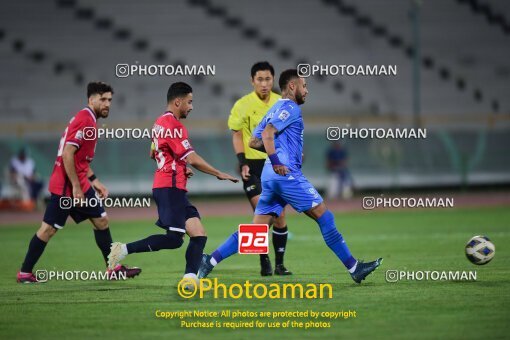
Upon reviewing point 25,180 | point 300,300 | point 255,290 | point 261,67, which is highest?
point 25,180

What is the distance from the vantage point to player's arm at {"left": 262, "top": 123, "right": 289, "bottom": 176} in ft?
33.7

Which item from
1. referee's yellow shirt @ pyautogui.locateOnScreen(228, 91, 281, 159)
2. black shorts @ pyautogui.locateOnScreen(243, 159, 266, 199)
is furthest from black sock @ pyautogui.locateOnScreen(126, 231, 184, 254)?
referee's yellow shirt @ pyautogui.locateOnScreen(228, 91, 281, 159)

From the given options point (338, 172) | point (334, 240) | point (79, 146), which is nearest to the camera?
point (334, 240)

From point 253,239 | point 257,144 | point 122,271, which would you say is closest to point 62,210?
point 122,271

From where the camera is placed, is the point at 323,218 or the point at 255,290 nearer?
the point at 255,290

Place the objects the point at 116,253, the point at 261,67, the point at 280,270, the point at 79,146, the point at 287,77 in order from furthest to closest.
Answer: the point at 261,67, the point at 280,270, the point at 79,146, the point at 287,77, the point at 116,253

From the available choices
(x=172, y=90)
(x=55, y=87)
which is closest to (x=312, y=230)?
(x=172, y=90)

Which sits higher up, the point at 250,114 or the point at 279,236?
the point at 250,114

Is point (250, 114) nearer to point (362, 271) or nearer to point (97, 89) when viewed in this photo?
point (97, 89)

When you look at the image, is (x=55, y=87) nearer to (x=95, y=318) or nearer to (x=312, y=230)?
(x=312, y=230)

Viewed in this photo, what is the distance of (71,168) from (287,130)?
8.27ft

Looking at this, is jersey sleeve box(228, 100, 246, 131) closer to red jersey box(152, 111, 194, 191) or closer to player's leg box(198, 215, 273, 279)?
player's leg box(198, 215, 273, 279)

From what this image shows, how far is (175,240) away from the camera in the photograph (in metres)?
10.4

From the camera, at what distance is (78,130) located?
1095 cm
